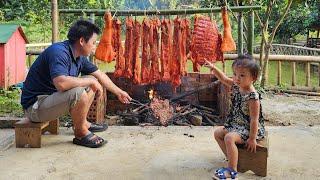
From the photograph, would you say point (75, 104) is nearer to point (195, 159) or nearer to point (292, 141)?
point (195, 159)

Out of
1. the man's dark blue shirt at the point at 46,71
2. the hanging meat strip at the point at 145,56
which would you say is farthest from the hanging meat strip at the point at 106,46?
the man's dark blue shirt at the point at 46,71

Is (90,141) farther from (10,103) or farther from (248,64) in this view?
(10,103)

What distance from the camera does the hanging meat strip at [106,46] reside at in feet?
20.2

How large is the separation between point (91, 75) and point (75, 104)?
60 centimetres

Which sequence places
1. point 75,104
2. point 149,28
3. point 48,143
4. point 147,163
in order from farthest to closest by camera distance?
point 149,28 < point 48,143 < point 75,104 < point 147,163

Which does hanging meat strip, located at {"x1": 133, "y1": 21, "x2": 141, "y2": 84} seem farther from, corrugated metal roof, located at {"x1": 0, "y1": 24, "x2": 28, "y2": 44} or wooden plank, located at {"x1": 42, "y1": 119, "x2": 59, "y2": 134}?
corrugated metal roof, located at {"x1": 0, "y1": 24, "x2": 28, "y2": 44}

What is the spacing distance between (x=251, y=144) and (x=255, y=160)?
0.18 m

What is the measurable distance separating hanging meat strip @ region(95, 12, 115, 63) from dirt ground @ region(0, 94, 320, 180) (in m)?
1.04

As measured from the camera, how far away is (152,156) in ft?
15.0

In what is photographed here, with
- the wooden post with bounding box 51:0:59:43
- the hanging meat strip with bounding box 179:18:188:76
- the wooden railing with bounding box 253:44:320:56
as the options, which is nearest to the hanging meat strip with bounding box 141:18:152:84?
the hanging meat strip with bounding box 179:18:188:76

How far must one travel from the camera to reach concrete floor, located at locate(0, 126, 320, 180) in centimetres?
404

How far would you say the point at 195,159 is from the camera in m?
4.49

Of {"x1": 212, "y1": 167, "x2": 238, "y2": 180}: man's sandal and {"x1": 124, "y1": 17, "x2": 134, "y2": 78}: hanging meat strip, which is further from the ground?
{"x1": 124, "y1": 17, "x2": 134, "y2": 78}: hanging meat strip

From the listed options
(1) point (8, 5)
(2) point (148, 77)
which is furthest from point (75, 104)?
(1) point (8, 5)
